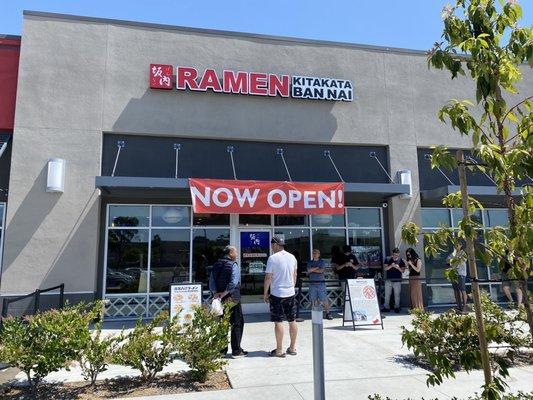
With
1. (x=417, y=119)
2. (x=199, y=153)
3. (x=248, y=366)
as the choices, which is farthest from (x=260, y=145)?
(x=248, y=366)

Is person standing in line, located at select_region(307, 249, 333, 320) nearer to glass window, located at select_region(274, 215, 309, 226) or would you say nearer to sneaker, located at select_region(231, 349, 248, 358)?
glass window, located at select_region(274, 215, 309, 226)

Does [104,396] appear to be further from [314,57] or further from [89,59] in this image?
[314,57]

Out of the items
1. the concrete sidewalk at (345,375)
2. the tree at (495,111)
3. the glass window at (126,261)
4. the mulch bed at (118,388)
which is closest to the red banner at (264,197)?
the glass window at (126,261)

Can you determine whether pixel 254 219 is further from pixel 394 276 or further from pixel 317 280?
pixel 394 276

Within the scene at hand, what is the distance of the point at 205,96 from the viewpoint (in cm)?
1270

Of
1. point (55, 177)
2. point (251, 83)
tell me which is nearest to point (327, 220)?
point (251, 83)

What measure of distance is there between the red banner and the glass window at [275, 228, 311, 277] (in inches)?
70.5

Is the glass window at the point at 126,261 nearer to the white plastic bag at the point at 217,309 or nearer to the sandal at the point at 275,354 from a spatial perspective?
the white plastic bag at the point at 217,309

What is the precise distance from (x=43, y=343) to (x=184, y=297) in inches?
161

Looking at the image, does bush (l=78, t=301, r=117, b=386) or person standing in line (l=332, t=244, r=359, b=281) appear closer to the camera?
bush (l=78, t=301, r=117, b=386)

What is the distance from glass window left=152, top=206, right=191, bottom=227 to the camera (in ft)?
40.0

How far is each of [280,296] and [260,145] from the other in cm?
652

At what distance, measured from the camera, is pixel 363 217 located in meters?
13.6

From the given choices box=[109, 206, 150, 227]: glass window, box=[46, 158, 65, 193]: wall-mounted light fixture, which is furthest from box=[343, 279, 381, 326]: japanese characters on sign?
box=[46, 158, 65, 193]: wall-mounted light fixture
